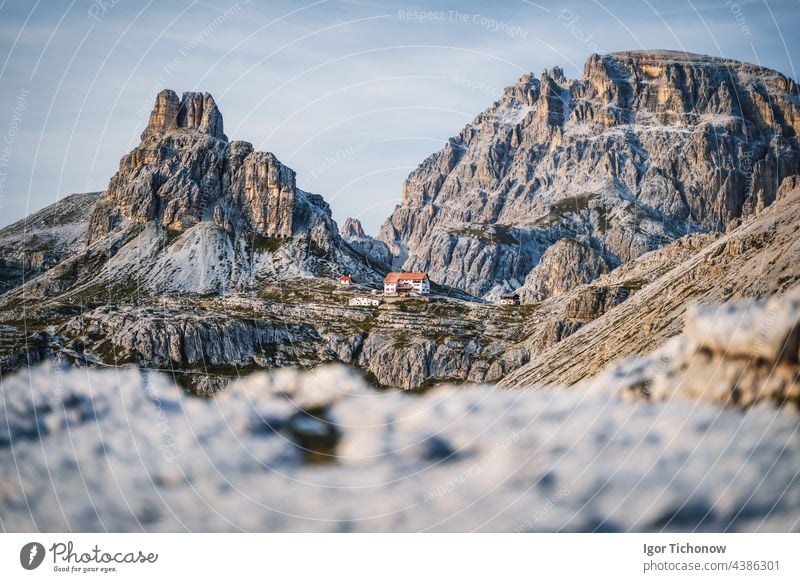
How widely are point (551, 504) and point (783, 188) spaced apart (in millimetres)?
108405

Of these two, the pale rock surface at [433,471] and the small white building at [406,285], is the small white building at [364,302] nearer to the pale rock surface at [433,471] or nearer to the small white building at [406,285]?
the small white building at [406,285]

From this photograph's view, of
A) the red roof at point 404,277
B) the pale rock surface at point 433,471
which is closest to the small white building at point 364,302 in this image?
the red roof at point 404,277

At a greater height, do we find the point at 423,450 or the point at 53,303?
the point at 53,303

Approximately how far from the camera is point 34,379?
71.6 meters

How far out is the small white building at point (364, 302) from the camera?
147875 millimetres

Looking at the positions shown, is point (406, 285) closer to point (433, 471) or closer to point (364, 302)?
point (364, 302)

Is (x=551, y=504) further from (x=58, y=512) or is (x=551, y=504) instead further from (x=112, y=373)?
(x=112, y=373)

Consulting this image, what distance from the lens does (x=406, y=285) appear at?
546 ft

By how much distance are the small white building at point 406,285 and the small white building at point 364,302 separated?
394 inches

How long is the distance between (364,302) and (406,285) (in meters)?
18.7

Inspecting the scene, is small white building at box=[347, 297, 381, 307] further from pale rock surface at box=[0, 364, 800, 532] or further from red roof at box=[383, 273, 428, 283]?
pale rock surface at box=[0, 364, 800, 532]

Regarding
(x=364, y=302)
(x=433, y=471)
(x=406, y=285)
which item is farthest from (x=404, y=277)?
(x=433, y=471)

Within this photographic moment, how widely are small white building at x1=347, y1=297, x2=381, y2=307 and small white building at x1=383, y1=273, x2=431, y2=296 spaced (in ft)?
32.9
